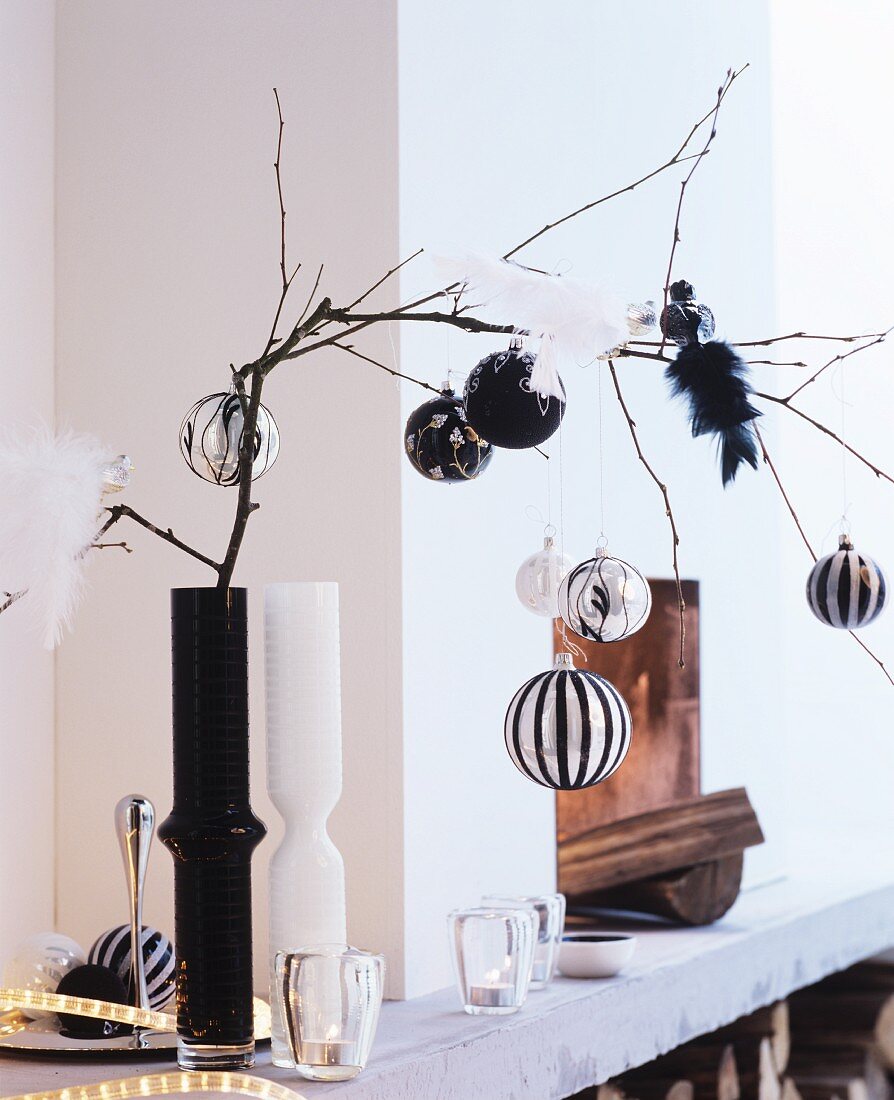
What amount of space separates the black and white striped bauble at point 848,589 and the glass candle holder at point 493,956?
1.38ft

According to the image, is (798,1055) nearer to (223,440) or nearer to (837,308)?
(837,308)

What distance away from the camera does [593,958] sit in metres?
1.64

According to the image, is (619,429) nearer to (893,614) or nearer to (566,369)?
(566,369)

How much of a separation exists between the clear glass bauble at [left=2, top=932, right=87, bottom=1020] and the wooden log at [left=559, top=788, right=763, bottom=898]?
728mm

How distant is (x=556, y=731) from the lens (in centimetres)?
111

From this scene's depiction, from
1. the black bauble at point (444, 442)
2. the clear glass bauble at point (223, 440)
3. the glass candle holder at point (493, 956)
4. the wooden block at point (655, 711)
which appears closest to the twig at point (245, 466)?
the clear glass bauble at point (223, 440)

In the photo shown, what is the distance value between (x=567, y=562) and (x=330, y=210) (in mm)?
590

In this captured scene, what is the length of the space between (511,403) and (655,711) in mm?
1333

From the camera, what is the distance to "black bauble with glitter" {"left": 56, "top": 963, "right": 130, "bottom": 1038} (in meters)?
1.34

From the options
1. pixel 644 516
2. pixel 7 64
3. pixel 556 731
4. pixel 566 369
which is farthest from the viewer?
pixel 644 516

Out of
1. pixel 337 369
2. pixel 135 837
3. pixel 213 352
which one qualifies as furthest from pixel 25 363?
pixel 135 837

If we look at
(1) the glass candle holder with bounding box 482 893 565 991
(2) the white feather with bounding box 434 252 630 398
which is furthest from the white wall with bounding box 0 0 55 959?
(2) the white feather with bounding box 434 252 630 398

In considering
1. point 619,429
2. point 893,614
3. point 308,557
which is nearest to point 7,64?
point 308,557

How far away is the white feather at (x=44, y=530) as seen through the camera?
3.16 feet
